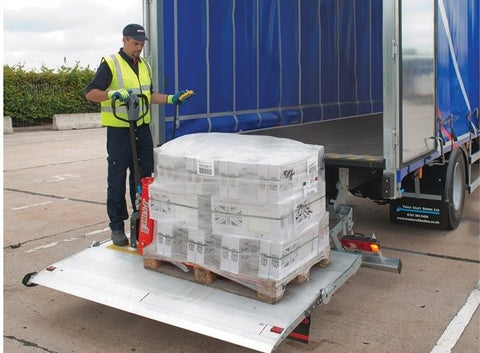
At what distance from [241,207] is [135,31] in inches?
72.6

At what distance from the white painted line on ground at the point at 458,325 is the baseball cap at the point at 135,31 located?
311cm

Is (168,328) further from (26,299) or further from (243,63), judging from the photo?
(243,63)

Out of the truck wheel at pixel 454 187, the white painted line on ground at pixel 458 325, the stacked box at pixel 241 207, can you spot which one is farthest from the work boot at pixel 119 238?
the truck wheel at pixel 454 187

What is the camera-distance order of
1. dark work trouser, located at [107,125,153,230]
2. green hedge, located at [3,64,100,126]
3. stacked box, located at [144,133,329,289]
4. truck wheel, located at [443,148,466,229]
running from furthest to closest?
green hedge, located at [3,64,100,126] → truck wheel, located at [443,148,466,229] → dark work trouser, located at [107,125,153,230] → stacked box, located at [144,133,329,289]

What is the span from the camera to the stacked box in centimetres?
347

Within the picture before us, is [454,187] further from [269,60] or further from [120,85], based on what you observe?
[120,85]

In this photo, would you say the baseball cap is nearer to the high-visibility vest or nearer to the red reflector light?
the high-visibility vest

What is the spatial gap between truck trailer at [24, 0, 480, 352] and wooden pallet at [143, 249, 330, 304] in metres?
0.06

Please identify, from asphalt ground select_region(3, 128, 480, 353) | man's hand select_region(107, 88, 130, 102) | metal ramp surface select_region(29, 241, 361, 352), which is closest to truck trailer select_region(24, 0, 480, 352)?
metal ramp surface select_region(29, 241, 361, 352)

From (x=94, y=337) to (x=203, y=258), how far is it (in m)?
0.96

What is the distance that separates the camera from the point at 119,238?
4684mm

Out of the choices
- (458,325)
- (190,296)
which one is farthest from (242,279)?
(458,325)

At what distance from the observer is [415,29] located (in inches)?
176

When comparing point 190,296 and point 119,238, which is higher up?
point 119,238
